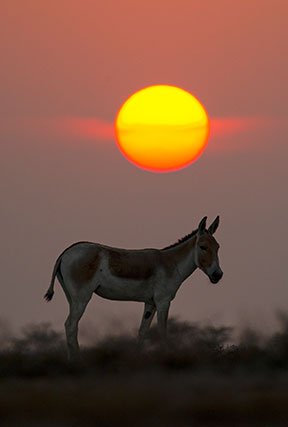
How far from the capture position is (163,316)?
813 inches

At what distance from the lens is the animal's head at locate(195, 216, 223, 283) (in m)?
21.1

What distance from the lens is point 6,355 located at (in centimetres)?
1919

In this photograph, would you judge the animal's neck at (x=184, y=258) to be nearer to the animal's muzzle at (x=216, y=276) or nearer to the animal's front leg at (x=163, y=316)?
the animal's muzzle at (x=216, y=276)

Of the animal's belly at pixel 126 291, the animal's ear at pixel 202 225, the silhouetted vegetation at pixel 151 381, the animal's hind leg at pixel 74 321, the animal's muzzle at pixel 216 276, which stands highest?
the animal's ear at pixel 202 225

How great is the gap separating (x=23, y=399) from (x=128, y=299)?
7381 millimetres

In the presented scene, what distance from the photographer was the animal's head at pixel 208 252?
21.1 meters

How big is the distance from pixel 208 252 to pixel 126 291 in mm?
1737

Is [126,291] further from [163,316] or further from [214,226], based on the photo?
[214,226]

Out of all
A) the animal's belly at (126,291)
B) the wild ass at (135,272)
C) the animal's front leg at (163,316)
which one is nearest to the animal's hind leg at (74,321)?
the wild ass at (135,272)

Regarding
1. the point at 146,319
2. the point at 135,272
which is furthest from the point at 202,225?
the point at 146,319

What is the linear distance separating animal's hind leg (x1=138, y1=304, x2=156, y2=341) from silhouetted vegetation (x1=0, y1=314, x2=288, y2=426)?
15 centimetres

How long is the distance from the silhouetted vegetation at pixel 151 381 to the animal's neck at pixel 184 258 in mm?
1280

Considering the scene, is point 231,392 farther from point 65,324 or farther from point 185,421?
point 65,324

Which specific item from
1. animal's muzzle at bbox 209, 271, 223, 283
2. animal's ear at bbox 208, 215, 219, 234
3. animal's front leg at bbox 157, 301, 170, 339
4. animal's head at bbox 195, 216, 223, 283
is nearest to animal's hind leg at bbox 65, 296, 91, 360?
animal's front leg at bbox 157, 301, 170, 339
